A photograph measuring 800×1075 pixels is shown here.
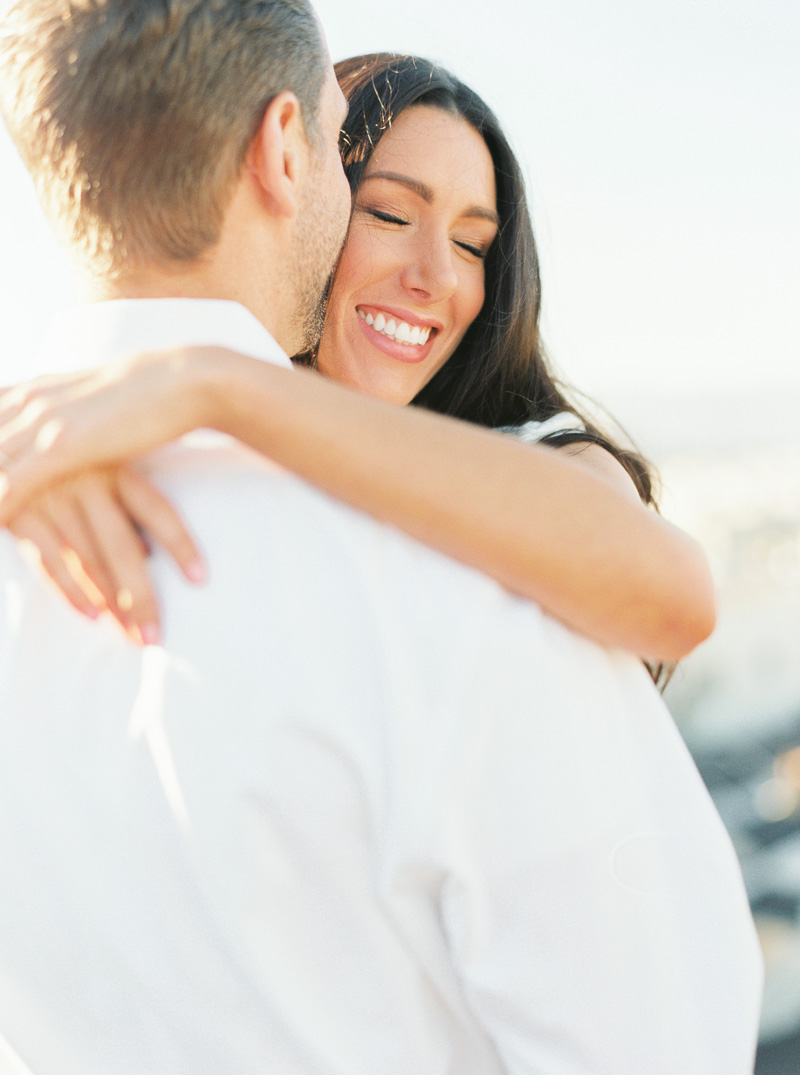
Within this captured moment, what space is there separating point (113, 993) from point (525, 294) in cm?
198

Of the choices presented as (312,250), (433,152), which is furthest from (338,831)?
(433,152)

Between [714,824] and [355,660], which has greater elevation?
[355,660]

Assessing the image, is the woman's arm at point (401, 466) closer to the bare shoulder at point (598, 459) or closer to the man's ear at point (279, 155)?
the man's ear at point (279, 155)

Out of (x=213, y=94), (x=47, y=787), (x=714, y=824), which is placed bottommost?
(x=714, y=824)

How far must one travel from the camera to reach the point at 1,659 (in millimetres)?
918

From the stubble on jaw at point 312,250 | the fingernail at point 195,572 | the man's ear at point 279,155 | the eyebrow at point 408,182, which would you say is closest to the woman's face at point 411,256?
the eyebrow at point 408,182

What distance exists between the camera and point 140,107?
0.91 meters

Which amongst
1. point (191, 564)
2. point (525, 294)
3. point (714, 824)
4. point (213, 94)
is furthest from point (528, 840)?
point (525, 294)

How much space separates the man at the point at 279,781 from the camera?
828mm

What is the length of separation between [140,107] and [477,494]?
52cm

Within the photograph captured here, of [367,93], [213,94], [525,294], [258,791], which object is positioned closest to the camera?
[258,791]

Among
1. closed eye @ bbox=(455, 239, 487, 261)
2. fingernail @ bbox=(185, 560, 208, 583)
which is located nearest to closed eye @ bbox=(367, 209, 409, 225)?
closed eye @ bbox=(455, 239, 487, 261)

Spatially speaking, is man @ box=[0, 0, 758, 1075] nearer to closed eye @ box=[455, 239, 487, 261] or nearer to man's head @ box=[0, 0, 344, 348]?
man's head @ box=[0, 0, 344, 348]

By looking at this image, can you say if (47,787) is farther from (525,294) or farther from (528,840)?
(525,294)
